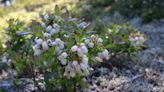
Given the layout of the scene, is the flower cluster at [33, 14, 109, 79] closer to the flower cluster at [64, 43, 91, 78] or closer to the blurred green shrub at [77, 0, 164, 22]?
the flower cluster at [64, 43, 91, 78]

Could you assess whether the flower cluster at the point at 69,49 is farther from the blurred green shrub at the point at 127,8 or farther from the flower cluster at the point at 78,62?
the blurred green shrub at the point at 127,8

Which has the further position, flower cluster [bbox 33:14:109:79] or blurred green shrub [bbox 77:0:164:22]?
blurred green shrub [bbox 77:0:164:22]

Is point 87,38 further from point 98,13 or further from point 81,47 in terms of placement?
point 98,13

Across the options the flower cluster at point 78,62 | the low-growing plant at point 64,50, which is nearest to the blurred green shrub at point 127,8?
the low-growing plant at point 64,50

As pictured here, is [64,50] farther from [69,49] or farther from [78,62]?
[78,62]

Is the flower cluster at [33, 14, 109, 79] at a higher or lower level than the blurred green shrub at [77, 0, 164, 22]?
higher

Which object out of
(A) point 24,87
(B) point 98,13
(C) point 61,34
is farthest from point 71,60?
(B) point 98,13

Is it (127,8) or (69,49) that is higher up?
(69,49)

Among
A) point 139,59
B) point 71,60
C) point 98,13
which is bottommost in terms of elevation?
point 98,13

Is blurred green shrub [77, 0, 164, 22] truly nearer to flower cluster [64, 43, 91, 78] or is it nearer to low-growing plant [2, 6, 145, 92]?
low-growing plant [2, 6, 145, 92]

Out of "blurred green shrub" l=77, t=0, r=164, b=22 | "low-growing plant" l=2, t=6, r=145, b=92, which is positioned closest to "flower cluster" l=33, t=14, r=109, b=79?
"low-growing plant" l=2, t=6, r=145, b=92

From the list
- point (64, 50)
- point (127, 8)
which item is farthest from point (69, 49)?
point (127, 8)
